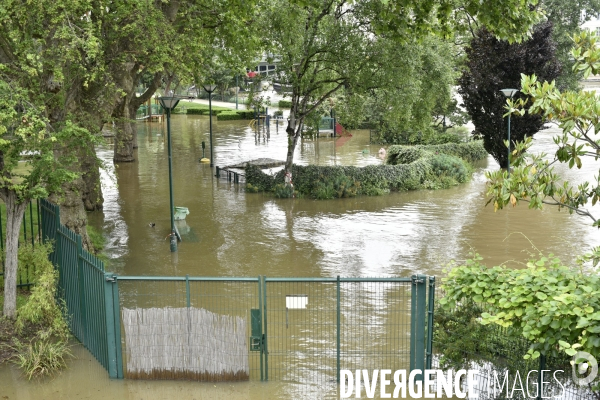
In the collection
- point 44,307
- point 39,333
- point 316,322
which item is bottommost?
point 316,322

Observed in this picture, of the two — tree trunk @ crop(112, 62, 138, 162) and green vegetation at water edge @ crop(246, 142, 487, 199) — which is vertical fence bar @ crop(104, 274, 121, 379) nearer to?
tree trunk @ crop(112, 62, 138, 162)

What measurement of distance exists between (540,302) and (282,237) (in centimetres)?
1146

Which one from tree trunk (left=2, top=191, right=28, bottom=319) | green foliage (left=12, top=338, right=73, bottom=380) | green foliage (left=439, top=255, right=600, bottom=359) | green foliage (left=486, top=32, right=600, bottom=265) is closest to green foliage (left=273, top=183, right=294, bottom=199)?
tree trunk (left=2, top=191, right=28, bottom=319)

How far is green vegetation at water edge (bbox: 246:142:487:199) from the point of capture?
23.7 meters

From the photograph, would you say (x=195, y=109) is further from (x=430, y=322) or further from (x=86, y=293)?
(x=430, y=322)

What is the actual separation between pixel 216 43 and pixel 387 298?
13733mm

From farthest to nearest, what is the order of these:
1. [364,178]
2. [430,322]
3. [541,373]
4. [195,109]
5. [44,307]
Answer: [195,109] → [364,178] → [44,307] → [430,322] → [541,373]

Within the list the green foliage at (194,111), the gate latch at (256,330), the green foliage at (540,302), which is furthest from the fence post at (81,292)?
the green foliage at (194,111)

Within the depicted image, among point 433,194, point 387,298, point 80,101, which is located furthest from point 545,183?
point 433,194

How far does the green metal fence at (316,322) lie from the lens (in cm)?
932

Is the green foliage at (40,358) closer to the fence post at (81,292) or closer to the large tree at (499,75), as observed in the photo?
the fence post at (81,292)

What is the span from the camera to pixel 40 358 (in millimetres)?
9859

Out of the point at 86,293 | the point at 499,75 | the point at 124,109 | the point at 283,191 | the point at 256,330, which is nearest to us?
the point at 256,330

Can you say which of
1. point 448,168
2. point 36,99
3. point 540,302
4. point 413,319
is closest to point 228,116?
point 448,168
